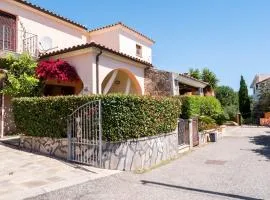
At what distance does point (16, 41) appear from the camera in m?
15.7

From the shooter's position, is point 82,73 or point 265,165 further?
point 82,73

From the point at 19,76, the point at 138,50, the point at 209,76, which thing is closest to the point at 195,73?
the point at 209,76

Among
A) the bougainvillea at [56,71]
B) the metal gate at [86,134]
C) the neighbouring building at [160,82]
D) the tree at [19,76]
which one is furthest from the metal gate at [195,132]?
the tree at [19,76]

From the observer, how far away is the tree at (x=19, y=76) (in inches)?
524

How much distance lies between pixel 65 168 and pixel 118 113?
2423 millimetres

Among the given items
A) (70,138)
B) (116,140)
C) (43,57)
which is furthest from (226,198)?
(43,57)

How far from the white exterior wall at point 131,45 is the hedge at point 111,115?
1031 cm

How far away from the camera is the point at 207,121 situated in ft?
61.9

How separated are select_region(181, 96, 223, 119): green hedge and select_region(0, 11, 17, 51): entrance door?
9937 mm

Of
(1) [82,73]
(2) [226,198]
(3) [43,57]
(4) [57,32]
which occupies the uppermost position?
(4) [57,32]

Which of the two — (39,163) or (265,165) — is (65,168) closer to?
(39,163)

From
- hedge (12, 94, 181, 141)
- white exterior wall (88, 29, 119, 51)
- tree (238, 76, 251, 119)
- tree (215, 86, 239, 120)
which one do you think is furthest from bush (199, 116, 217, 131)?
tree (215, 86, 239, 120)

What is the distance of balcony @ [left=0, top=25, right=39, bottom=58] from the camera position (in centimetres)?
1502

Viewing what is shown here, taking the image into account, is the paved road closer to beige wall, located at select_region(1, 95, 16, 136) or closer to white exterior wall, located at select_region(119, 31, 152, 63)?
beige wall, located at select_region(1, 95, 16, 136)
